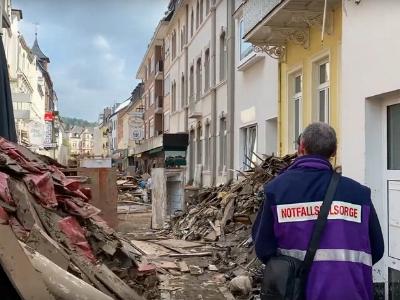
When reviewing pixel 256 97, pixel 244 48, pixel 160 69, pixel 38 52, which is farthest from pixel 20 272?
pixel 38 52

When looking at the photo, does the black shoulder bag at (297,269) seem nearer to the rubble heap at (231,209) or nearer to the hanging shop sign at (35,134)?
the rubble heap at (231,209)

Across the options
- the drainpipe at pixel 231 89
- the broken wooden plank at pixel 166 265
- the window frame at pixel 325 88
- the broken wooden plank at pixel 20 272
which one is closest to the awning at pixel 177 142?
the drainpipe at pixel 231 89

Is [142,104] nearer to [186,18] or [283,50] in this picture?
[186,18]

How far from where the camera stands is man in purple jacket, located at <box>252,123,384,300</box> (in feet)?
9.50

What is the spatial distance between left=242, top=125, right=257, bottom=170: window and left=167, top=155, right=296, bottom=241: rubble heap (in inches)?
63.3

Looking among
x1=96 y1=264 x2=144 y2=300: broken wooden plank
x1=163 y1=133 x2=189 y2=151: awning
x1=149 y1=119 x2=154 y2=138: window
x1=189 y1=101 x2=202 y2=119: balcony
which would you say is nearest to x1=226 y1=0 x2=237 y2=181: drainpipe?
x1=189 y1=101 x2=202 y2=119: balcony

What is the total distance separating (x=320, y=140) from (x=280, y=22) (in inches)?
327

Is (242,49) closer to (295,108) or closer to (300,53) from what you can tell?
(295,108)

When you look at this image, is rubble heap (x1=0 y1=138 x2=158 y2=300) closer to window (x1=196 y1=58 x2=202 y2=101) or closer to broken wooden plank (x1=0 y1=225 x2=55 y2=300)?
broken wooden plank (x1=0 y1=225 x2=55 y2=300)

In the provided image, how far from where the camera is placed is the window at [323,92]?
33.9 ft

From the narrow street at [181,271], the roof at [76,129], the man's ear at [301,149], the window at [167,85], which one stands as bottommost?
the narrow street at [181,271]

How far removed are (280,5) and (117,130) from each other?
76844mm

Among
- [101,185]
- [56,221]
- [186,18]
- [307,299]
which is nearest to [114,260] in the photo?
[56,221]

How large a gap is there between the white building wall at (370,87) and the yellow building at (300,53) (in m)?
1.72
